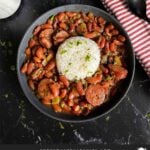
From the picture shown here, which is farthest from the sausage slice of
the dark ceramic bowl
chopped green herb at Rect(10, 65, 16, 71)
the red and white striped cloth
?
chopped green herb at Rect(10, 65, 16, 71)

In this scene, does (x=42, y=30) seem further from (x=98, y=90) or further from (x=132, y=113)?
(x=132, y=113)

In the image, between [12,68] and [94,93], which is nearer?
[94,93]

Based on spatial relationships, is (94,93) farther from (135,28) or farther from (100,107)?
(135,28)

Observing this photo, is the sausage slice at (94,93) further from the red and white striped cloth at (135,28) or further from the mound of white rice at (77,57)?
the red and white striped cloth at (135,28)

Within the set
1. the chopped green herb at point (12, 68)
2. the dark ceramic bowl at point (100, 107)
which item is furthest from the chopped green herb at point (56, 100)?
the chopped green herb at point (12, 68)

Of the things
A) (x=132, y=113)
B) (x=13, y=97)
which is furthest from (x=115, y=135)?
(x=13, y=97)

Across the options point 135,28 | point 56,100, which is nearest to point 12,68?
point 56,100

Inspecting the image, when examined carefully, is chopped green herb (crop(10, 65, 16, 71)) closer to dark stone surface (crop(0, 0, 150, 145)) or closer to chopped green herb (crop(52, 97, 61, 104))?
Result: dark stone surface (crop(0, 0, 150, 145))

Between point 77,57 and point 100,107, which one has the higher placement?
point 77,57
